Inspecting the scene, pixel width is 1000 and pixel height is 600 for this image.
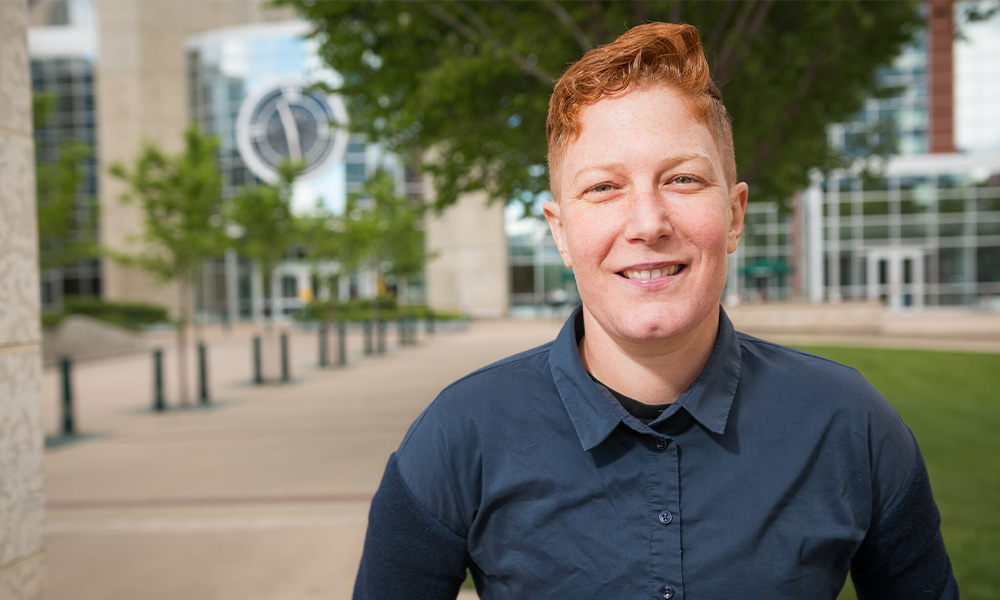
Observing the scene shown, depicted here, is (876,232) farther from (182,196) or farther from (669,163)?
(669,163)

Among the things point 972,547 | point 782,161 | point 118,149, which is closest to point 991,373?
point 782,161

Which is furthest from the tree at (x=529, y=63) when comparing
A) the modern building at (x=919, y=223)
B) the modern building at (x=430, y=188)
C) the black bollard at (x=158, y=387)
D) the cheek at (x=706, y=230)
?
the modern building at (x=919, y=223)

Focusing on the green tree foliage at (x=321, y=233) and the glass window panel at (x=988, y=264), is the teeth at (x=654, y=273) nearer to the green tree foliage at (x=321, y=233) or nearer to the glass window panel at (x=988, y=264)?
the green tree foliage at (x=321, y=233)

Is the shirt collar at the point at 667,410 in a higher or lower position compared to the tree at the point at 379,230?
lower

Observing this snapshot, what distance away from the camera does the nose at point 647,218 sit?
1.33m

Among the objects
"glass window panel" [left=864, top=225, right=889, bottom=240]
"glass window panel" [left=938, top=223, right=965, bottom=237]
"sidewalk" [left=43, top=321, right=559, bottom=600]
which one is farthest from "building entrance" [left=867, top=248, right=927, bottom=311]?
"sidewalk" [left=43, top=321, right=559, bottom=600]

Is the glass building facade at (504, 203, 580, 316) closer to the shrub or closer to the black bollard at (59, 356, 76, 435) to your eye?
the shrub

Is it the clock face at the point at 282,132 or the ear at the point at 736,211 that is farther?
the clock face at the point at 282,132

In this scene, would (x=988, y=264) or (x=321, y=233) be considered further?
(x=988, y=264)

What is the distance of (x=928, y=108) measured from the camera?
3275 centimetres

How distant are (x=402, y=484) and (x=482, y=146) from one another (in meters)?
7.35

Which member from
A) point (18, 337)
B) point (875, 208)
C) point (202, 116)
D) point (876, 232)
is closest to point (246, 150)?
point (202, 116)

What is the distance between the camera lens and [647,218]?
133 centimetres

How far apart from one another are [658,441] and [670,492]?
10 centimetres
